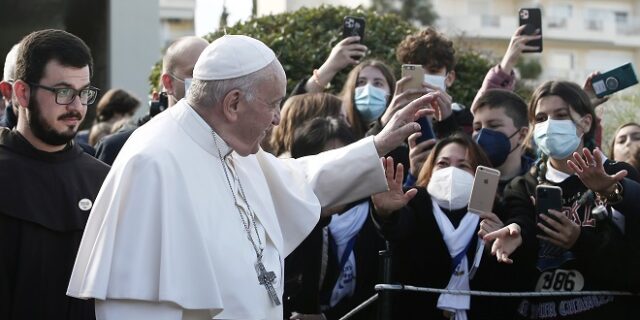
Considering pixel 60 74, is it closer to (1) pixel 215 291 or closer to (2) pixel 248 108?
(2) pixel 248 108

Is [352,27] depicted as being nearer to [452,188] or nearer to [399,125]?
[452,188]

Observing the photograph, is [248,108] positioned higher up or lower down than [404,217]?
higher up

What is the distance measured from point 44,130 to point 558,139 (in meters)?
2.62

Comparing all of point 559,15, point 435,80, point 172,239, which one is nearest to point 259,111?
point 172,239

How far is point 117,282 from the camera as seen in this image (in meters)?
4.09

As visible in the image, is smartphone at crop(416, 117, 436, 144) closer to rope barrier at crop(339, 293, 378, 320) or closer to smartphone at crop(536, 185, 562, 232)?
rope barrier at crop(339, 293, 378, 320)

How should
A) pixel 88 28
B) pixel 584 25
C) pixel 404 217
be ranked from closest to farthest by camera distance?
pixel 404 217 < pixel 88 28 < pixel 584 25

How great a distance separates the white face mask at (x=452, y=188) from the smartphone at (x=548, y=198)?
1.88 feet

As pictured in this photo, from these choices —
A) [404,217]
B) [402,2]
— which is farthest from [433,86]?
[402,2]

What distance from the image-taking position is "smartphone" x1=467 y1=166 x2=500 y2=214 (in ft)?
18.0

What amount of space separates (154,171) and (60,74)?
2.89ft

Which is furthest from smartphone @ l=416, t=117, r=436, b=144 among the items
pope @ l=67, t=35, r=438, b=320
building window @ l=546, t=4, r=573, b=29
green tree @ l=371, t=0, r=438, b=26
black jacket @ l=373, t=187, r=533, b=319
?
building window @ l=546, t=4, r=573, b=29

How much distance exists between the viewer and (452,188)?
5965 mm

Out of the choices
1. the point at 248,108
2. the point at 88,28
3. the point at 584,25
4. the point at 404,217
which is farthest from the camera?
the point at 584,25
